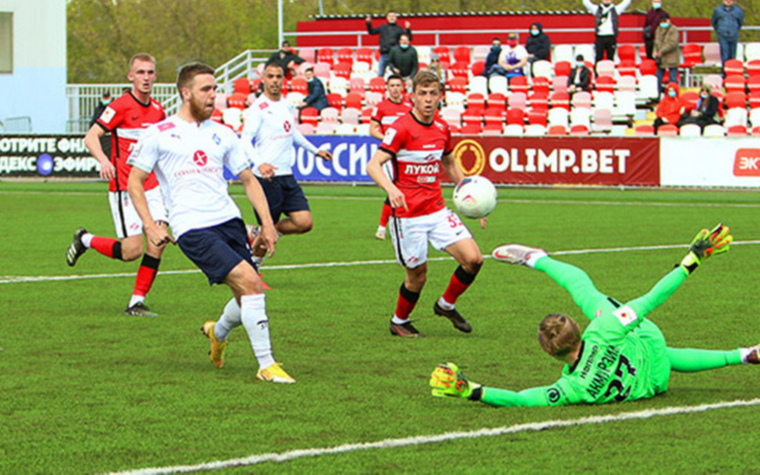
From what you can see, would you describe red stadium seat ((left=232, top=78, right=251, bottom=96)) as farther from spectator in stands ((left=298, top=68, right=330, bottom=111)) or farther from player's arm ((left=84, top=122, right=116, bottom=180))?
player's arm ((left=84, top=122, right=116, bottom=180))

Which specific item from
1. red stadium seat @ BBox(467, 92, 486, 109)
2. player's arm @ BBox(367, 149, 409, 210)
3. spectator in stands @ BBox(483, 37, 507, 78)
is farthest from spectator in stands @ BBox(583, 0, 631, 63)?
player's arm @ BBox(367, 149, 409, 210)

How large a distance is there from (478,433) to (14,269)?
934 centimetres

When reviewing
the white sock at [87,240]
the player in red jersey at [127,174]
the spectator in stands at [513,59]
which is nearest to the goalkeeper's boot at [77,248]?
the white sock at [87,240]

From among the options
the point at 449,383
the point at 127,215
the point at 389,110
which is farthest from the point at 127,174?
the point at 389,110

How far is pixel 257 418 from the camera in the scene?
6758 millimetres

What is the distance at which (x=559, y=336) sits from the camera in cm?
683

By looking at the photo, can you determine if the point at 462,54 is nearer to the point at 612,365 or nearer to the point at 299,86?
the point at 299,86

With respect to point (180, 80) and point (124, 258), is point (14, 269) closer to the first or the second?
point (124, 258)

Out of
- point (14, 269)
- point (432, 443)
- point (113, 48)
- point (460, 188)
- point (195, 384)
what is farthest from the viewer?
point (113, 48)

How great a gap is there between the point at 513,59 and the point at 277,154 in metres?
21.8

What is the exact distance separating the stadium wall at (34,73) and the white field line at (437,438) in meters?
38.9

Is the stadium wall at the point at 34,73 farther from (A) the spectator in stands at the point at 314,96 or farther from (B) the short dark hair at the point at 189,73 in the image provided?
(B) the short dark hair at the point at 189,73

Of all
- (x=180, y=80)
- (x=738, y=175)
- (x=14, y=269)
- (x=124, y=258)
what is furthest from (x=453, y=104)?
(x=180, y=80)

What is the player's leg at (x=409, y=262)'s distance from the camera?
9875 millimetres
